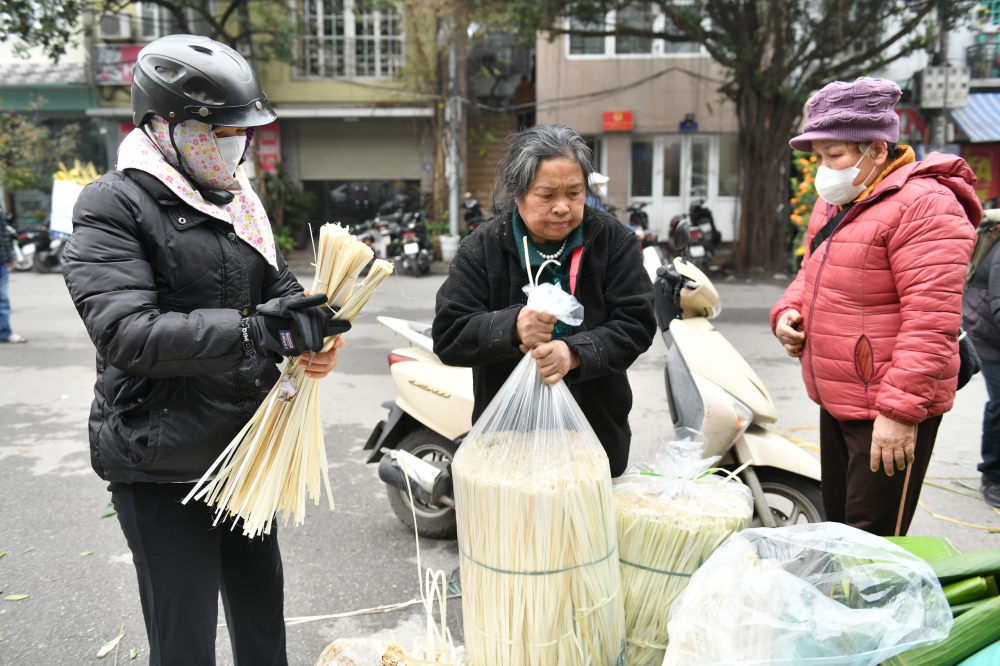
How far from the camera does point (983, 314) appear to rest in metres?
3.72

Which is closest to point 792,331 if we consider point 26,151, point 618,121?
point 618,121

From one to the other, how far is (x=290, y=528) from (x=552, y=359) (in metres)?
2.43

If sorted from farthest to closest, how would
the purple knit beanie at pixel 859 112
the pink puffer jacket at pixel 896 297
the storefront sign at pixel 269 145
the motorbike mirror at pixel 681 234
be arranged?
1. the storefront sign at pixel 269 145
2. the motorbike mirror at pixel 681 234
3. the purple knit beanie at pixel 859 112
4. the pink puffer jacket at pixel 896 297

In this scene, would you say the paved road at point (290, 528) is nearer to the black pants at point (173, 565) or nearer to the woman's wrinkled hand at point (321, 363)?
the woman's wrinkled hand at point (321, 363)

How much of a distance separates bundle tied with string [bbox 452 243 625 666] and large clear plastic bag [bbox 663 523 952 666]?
0.20 meters

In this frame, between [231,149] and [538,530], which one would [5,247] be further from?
[538,530]

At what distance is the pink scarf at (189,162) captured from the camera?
1.66 meters

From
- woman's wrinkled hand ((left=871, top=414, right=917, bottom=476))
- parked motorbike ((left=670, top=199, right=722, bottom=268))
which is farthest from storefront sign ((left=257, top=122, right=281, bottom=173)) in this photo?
woman's wrinkled hand ((left=871, top=414, right=917, bottom=476))

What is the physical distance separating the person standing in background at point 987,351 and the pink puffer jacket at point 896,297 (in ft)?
6.39

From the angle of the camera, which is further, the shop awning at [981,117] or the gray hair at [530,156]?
the shop awning at [981,117]

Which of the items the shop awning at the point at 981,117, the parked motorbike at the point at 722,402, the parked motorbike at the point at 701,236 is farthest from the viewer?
the shop awning at the point at 981,117

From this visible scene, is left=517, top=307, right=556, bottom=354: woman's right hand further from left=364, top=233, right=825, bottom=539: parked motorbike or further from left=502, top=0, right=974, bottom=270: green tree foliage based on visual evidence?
left=502, top=0, right=974, bottom=270: green tree foliage

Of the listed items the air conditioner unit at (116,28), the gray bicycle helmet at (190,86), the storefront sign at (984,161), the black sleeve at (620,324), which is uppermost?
the air conditioner unit at (116,28)

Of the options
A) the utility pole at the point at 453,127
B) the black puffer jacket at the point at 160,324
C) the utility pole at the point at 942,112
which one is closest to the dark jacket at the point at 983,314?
the black puffer jacket at the point at 160,324
